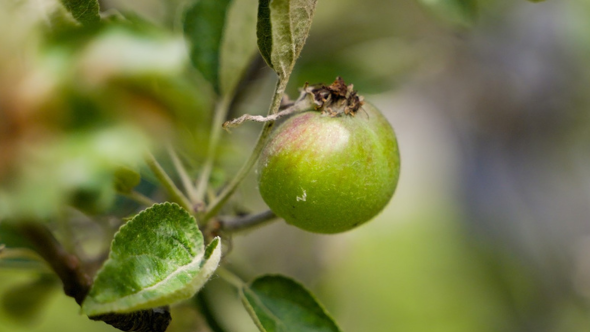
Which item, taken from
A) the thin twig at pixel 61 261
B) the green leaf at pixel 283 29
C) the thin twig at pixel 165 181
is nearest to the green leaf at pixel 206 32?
the thin twig at pixel 165 181

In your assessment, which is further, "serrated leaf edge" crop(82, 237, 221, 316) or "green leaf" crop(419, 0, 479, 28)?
"green leaf" crop(419, 0, 479, 28)

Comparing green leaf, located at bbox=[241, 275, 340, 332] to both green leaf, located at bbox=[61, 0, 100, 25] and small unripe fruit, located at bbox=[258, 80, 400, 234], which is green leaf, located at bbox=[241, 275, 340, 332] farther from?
green leaf, located at bbox=[61, 0, 100, 25]

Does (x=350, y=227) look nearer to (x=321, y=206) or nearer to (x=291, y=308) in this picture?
(x=321, y=206)

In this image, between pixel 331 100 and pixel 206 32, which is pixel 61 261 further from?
pixel 206 32

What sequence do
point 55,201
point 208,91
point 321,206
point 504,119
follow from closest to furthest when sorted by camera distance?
point 55,201 < point 321,206 < point 208,91 < point 504,119

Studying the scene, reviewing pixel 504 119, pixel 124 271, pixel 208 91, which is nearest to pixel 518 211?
pixel 504 119

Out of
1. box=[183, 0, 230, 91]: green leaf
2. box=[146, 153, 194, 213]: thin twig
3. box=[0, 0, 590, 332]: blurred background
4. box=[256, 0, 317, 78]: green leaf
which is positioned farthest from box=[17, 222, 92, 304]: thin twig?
box=[183, 0, 230, 91]: green leaf

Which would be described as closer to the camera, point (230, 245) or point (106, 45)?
point (106, 45)
